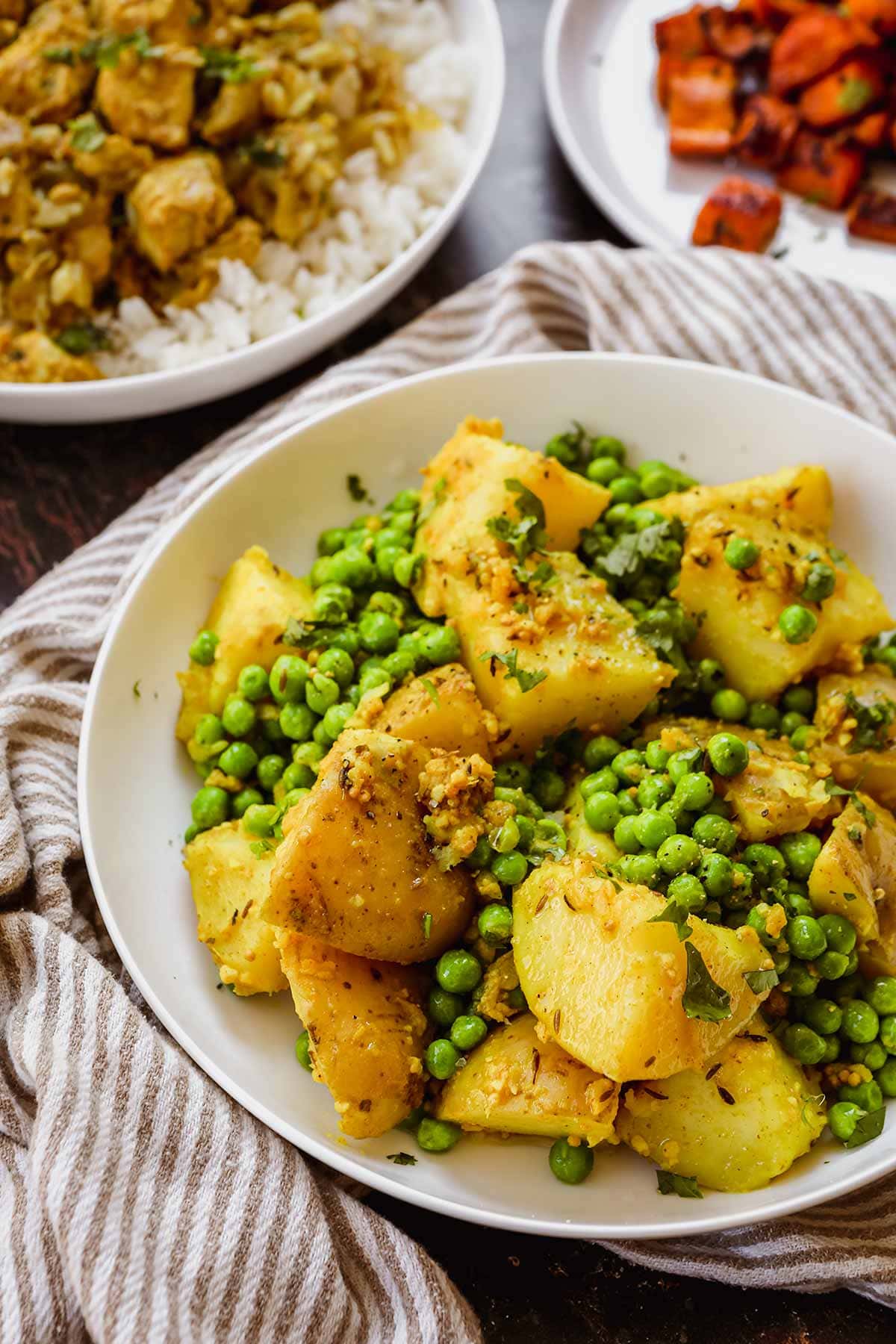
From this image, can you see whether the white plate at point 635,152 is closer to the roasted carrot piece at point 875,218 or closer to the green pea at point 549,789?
the roasted carrot piece at point 875,218

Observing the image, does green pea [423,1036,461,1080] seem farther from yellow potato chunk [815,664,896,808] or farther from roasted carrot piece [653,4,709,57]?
roasted carrot piece [653,4,709,57]

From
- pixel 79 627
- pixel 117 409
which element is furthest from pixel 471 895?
pixel 117 409

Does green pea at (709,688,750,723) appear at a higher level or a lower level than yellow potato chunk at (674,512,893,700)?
lower

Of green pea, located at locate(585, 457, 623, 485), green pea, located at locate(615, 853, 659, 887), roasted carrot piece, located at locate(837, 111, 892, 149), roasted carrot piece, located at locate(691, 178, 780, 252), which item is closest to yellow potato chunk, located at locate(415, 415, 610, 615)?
green pea, located at locate(585, 457, 623, 485)

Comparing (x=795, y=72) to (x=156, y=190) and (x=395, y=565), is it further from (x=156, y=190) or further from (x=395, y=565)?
(x=395, y=565)

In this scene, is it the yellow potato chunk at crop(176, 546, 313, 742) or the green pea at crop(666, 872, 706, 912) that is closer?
the green pea at crop(666, 872, 706, 912)

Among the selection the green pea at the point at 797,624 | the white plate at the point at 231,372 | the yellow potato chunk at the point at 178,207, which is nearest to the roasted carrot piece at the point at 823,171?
the white plate at the point at 231,372
